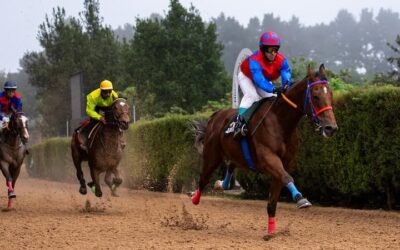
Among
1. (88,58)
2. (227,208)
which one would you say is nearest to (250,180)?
(227,208)

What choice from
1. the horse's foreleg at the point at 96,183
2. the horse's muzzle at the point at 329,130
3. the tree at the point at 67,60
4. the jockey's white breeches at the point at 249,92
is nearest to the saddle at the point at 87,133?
the horse's foreleg at the point at 96,183

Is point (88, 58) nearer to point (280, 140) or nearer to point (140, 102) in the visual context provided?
point (140, 102)

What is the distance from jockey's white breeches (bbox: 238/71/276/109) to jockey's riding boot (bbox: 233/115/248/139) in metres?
0.23

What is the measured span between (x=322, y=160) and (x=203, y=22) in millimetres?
37718

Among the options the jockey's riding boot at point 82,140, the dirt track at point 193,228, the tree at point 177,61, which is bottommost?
the dirt track at point 193,228

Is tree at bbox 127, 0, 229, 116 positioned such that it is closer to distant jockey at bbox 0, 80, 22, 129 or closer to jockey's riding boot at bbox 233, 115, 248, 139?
distant jockey at bbox 0, 80, 22, 129

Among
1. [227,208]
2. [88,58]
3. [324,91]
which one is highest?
[88,58]

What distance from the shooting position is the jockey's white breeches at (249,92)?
30.1 feet

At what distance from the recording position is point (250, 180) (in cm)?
1508

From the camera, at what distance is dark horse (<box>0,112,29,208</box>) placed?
13164 millimetres

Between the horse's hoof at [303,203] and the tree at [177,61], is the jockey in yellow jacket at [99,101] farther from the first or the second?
the tree at [177,61]

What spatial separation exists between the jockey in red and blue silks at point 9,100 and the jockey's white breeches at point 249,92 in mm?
6199

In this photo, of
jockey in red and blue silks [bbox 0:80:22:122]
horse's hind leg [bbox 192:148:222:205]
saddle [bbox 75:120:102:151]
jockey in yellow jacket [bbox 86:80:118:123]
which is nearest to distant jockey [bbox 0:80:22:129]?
jockey in red and blue silks [bbox 0:80:22:122]

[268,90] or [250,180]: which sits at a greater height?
[268,90]
